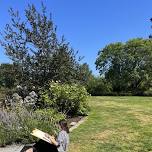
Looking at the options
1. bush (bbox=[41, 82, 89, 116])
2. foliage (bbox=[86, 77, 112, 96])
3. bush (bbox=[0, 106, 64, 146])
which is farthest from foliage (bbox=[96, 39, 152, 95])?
bush (bbox=[0, 106, 64, 146])

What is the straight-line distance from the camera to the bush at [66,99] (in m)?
17.1

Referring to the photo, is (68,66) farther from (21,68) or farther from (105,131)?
(105,131)

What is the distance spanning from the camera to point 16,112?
42.3 ft

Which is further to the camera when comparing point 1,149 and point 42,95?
point 42,95

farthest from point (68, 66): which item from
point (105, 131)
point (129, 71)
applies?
point (129, 71)

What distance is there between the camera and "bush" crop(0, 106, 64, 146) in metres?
11.4

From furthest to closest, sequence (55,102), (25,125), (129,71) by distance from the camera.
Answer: (129,71) → (55,102) → (25,125)

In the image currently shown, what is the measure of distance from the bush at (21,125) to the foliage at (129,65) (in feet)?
109

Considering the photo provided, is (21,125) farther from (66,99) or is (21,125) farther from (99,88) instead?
(99,88)

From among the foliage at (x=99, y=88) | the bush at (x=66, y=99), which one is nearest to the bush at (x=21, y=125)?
the bush at (x=66, y=99)

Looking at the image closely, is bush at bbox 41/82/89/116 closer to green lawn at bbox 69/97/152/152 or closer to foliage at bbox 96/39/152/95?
green lawn at bbox 69/97/152/152

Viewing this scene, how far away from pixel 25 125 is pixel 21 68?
8273 mm

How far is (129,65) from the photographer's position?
4841cm

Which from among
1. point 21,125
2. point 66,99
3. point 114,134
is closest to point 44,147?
point 21,125
